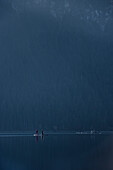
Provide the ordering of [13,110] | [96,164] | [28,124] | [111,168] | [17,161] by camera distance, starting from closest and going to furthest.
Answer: [111,168], [96,164], [17,161], [28,124], [13,110]

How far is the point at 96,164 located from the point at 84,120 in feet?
532

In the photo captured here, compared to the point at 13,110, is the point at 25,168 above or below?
below

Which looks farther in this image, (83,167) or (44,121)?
(44,121)

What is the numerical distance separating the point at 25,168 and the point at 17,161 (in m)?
3.58

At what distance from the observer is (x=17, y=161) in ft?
90.4

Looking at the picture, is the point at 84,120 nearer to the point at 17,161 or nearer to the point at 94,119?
the point at 94,119

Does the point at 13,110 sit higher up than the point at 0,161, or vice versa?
the point at 13,110

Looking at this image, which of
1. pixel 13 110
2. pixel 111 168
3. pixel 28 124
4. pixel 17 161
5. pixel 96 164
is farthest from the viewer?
pixel 13 110

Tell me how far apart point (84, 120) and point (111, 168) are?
539ft

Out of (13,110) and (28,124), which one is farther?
(13,110)

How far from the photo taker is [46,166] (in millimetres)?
25172

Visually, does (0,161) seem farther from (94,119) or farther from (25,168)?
(94,119)

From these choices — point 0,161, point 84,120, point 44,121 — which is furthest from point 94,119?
point 0,161

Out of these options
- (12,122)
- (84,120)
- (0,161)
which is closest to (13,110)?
(12,122)
